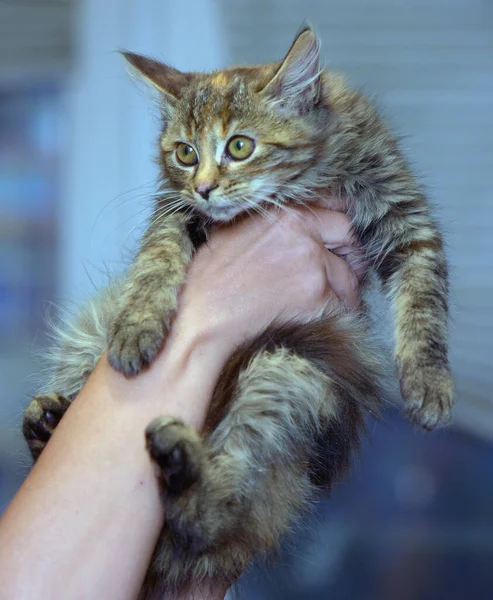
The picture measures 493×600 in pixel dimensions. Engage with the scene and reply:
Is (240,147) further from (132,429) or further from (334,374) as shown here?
(132,429)

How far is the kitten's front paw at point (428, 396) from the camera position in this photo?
144cm

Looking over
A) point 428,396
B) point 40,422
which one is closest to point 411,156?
point 428,396

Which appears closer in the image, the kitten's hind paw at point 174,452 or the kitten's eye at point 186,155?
the kitten's hind paw at point 174,452

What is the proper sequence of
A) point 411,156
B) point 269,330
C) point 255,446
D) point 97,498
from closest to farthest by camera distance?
point 97,498, point 255,446, point 269,330, point 411,156

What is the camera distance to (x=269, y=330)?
1.43 meters

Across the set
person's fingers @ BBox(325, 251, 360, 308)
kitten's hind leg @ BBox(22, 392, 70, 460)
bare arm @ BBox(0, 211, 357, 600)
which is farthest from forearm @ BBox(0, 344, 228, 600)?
person's fingers @ BBox(325, 251, 360, 308)

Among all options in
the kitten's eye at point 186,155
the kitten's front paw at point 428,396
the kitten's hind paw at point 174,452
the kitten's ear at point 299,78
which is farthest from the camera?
the kitten's eye at point 186,155

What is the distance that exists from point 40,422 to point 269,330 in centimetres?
55

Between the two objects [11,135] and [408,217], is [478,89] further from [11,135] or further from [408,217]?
[11,135]

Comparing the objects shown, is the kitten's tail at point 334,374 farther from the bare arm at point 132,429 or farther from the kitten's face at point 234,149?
the kitten's face at point 234,149

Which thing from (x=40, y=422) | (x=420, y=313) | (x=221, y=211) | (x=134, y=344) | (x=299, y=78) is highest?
(x=299, y=78)

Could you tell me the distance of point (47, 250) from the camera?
10.2 ft

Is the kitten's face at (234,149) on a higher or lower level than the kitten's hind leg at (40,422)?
higher

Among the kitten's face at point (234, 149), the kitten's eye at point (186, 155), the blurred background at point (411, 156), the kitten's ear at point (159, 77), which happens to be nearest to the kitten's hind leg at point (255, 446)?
the kitten's face at point (234, 149)
